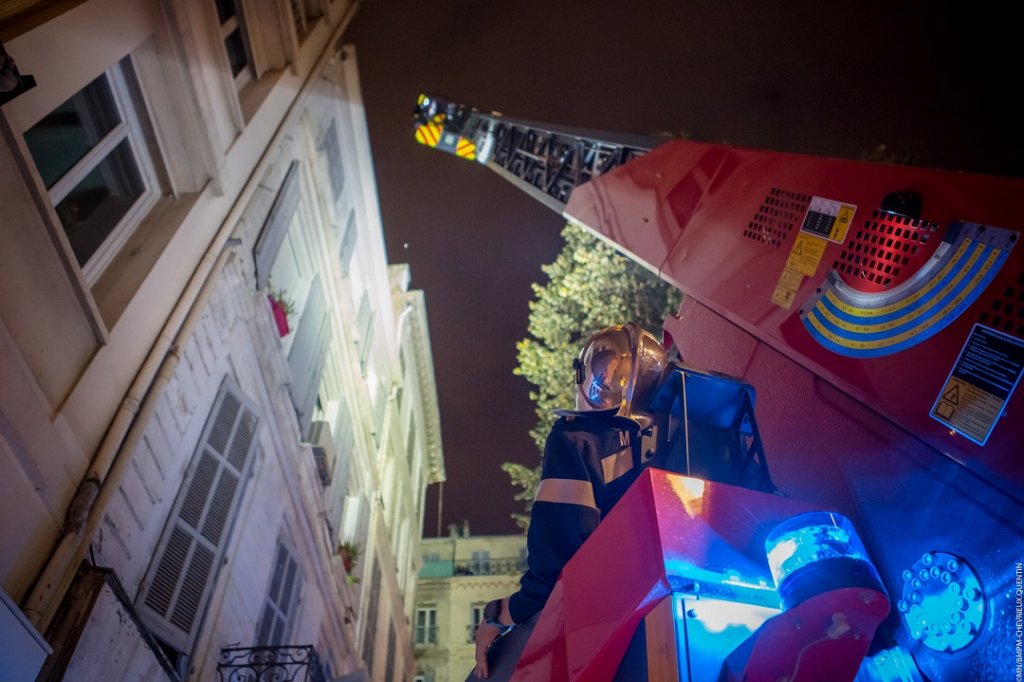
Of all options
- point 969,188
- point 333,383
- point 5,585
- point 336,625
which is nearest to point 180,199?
point 5,585

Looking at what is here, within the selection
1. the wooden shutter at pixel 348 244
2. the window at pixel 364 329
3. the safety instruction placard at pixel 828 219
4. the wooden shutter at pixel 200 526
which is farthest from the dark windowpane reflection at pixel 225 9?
the safety instruction placard at pixel 828 219

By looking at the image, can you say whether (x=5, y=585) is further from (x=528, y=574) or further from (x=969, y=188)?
(x=969, y=188)

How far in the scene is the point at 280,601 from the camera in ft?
27.9

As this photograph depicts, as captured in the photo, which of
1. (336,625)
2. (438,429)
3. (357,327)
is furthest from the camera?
(438,429)

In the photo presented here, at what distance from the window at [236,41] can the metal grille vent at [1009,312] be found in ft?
30.2

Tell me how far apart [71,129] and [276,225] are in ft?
11.0

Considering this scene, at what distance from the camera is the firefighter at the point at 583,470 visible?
302 centimetres

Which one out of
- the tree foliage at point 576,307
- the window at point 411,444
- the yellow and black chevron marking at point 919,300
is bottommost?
the yellow and black chevron marking at point 919,300

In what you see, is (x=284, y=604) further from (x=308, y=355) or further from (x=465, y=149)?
(x=465, y=149)

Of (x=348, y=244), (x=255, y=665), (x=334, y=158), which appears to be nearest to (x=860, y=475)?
(x=255, y=665)

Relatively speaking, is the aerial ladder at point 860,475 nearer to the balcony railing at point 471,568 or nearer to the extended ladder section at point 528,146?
the extended ladder section at point 528,146

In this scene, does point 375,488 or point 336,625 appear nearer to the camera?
point 336,625

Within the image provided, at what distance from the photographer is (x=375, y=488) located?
1520cm

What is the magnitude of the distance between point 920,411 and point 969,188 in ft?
2.81
